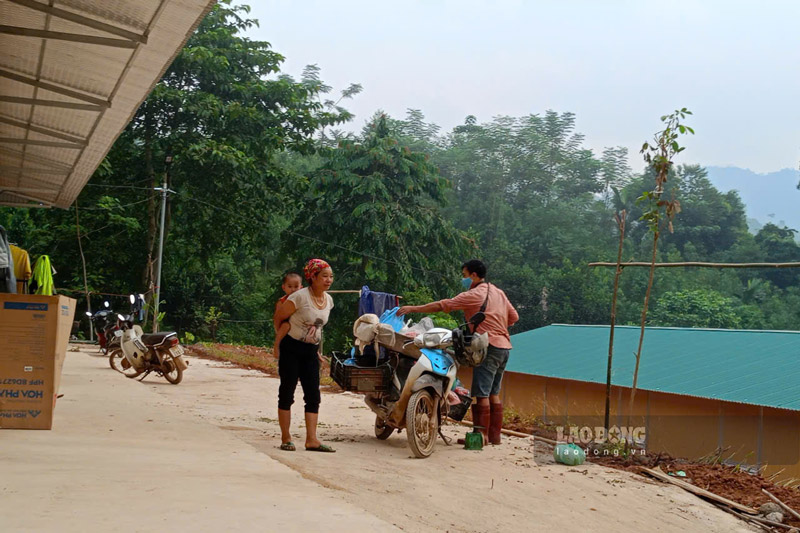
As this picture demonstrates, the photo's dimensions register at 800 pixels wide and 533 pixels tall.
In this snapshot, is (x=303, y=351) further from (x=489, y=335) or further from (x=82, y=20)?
(x=82, y=20)

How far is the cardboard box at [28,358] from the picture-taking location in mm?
6691

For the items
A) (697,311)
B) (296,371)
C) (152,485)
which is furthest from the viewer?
(697,311)

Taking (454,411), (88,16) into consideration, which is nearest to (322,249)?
(454,411)

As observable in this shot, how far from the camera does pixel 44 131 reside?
8.22 metres

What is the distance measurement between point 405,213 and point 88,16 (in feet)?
102

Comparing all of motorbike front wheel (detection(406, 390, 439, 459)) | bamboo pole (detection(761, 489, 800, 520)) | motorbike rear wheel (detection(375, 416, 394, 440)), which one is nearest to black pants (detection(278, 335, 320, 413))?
motorbike front wheel (detection(406, 390, 439, 459))

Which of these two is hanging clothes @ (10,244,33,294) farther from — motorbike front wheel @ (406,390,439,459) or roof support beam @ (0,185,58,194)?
motorbike front wheel @ (406,390,439,459)

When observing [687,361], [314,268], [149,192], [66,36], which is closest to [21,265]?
[314,268]

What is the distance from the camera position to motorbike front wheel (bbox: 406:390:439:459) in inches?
278

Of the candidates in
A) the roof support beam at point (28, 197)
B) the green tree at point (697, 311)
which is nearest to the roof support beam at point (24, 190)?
the roof support beam at point (28, 197)

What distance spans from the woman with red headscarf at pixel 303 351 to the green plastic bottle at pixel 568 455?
1.90m

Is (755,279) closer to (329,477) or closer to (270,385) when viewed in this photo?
(270,385)

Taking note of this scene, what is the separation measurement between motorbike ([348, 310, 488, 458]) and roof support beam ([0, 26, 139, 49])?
10.7 feet

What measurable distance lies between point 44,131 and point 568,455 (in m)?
5.55
